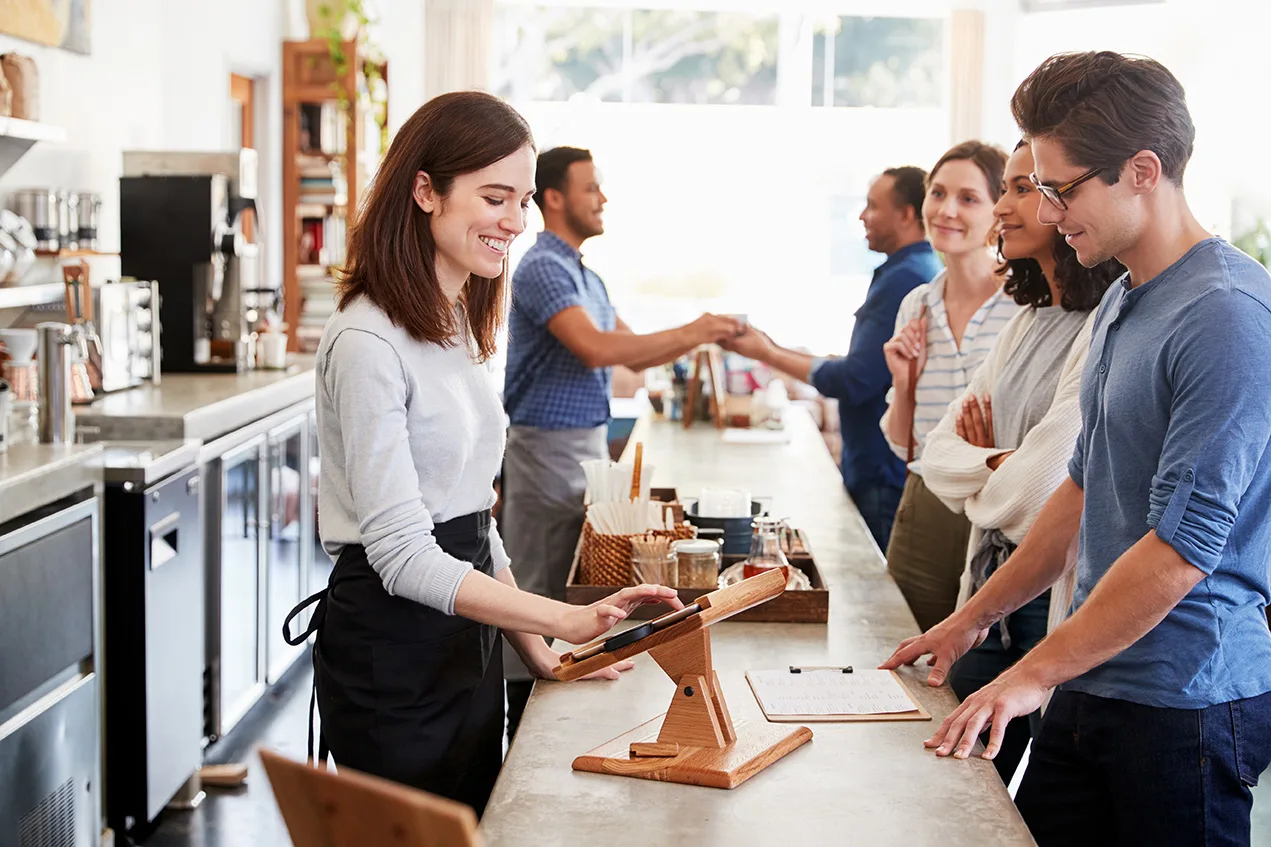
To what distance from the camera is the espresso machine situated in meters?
4.47

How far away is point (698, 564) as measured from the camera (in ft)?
8.08

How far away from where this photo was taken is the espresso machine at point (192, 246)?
447cm

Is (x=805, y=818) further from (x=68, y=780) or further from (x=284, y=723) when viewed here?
(x=284, y=723)

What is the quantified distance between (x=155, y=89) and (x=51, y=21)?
38.2 inches

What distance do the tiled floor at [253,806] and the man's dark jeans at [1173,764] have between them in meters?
2.04

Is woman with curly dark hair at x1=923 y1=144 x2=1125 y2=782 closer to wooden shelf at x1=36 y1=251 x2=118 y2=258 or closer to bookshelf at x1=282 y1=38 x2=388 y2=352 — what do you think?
wooden shelf at x1=36 y1=251 x2=118 y2=258

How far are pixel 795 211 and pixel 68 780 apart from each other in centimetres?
731

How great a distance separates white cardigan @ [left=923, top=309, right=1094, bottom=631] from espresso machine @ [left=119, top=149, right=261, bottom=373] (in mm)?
2849

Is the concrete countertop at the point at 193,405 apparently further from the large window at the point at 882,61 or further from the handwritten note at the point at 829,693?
the large window at the point at 882,61

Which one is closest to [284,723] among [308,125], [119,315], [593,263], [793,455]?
[119,315]

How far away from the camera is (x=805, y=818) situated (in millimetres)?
1590

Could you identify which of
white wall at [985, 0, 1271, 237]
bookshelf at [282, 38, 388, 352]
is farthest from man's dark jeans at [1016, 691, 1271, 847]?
bookshelf at [282, 38, 388, 352]

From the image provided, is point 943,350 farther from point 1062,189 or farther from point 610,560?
point 1062,189

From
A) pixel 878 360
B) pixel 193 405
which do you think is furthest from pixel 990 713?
pixel 193 405
